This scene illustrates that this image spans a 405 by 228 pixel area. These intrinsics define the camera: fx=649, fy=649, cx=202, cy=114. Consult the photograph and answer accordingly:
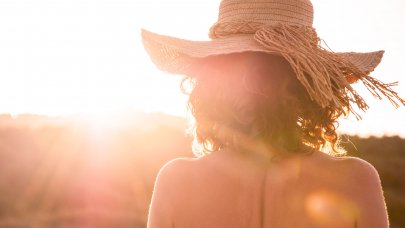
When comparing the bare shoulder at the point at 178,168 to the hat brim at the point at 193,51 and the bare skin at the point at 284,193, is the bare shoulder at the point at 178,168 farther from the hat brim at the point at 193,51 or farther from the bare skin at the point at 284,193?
the hat brim at the point at 193,51

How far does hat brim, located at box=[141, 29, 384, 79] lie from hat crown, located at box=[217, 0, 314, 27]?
0.39ft

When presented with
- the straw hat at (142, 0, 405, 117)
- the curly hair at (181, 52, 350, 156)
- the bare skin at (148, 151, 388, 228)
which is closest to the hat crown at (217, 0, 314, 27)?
the straw hat at (142, 0, 405, 117)

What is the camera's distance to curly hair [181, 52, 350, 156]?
75.9 inches

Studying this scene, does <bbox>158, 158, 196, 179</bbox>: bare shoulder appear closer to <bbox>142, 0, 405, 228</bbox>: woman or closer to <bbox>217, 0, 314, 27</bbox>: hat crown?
<bbox>142, 0, 405, 228</bbox>: woman

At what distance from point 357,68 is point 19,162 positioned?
13.7 metres

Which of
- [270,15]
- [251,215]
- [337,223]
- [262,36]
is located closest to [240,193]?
[251,215]

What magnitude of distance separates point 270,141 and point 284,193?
0.58 feet

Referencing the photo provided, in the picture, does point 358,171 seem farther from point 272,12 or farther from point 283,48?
point 272,12

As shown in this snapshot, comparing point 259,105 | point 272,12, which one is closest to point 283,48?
point 259,105

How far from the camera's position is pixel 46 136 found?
49.7 feet

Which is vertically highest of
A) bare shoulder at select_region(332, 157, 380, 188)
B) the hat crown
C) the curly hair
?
the hat crown

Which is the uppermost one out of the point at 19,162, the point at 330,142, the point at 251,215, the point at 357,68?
the point at 357,68

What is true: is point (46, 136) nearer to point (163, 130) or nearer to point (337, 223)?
point (163, 130)

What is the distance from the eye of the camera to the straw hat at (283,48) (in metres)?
1.91
